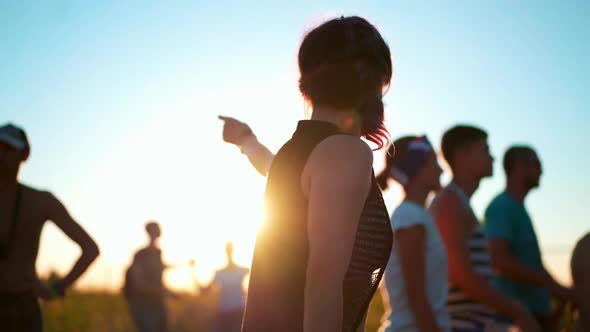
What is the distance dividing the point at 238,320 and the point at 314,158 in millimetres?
8768

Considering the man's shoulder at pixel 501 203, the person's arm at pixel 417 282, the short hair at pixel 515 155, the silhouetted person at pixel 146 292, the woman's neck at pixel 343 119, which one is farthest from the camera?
the silhouetted person at pixel 146 292

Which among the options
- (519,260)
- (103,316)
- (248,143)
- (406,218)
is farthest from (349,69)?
(103,316)

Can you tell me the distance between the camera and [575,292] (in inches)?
180

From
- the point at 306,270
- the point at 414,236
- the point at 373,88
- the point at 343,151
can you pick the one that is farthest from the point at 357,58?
the point at 414,236

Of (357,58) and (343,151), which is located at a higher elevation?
(357,58)

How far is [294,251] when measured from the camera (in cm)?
198

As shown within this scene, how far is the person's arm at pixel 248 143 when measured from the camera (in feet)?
9.71

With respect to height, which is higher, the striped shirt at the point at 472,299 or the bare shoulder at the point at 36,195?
the bare shoulder at the point at 36,195

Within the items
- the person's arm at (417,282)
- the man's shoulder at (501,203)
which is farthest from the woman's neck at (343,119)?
the man's shoulder at (501,203)

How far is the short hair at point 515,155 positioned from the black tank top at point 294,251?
14.9 ft

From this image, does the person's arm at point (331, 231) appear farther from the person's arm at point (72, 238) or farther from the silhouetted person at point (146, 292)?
the silhouetted person at point (146, 292)

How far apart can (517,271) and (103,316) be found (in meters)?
14.3

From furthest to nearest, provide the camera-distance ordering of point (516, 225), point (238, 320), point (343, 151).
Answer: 1. point (238, 320)
2. point (516, 225)
3. point (343, 151)

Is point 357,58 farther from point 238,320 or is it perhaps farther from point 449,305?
point 238,320
